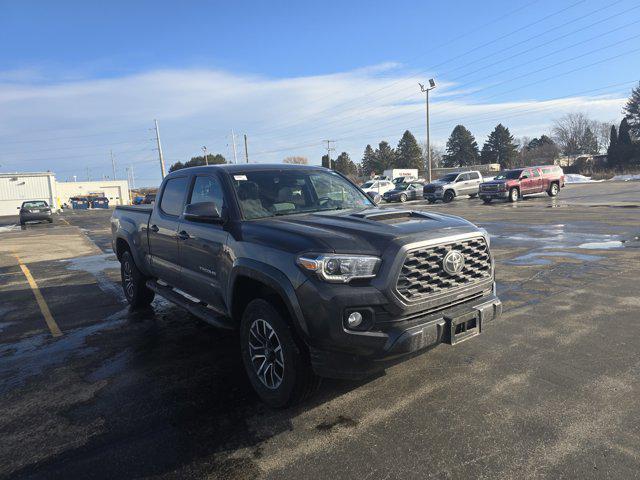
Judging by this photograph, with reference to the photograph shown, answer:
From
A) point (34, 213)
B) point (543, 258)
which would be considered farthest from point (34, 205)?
point (543, 258)

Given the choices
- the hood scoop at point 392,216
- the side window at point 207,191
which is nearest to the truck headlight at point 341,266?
the hood scoop at point 392,216

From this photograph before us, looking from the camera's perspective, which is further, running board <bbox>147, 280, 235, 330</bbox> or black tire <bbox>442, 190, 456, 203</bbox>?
black tire <bbox>442, 190, 456, 203</bbox>

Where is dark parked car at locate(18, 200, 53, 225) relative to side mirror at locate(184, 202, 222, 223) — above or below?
below

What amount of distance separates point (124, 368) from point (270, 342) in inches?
75.8

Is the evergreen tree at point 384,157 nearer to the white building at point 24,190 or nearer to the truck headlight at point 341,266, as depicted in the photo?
the white building at point 24,190

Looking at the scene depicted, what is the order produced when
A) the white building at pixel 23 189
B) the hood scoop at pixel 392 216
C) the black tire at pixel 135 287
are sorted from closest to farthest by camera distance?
1. the hood scoop at pixel 392 216
2. the black tire at pixel 135 287
3. the white building at pixel 23 189

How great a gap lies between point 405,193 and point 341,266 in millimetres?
33675

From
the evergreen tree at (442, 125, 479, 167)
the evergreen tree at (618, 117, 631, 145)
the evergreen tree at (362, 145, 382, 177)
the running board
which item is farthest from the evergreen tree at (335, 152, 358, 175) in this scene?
the running board

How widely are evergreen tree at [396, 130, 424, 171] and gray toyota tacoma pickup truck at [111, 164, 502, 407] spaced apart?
10356 centimetres

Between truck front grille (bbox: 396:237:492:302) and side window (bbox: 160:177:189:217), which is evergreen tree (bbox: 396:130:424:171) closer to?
side window (bbox: 160:177:189:217)

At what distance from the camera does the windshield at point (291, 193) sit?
426 cm

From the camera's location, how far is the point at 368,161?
397 feet

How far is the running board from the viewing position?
4.17 m

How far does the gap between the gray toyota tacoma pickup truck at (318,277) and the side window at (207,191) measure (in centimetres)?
2
